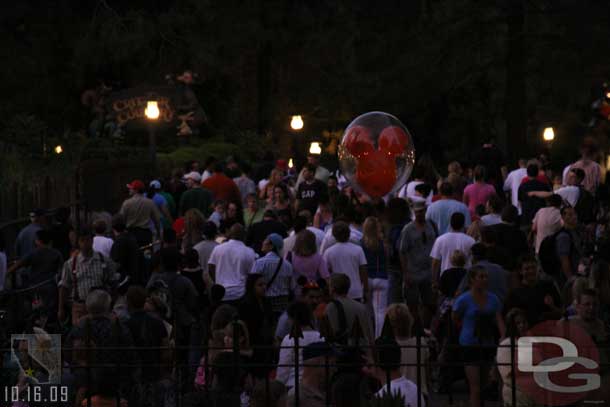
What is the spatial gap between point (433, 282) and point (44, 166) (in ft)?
38.8

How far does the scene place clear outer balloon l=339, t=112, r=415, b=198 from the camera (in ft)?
43.5

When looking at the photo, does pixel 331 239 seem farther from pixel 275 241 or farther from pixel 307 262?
pixel 275 241

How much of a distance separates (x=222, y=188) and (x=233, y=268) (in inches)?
270

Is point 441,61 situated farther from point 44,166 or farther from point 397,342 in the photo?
point 397,342

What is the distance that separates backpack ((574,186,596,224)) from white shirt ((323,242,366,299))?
5.46m

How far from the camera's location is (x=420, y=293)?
1471 cm

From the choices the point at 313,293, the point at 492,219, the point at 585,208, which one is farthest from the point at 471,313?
the point at 585,208

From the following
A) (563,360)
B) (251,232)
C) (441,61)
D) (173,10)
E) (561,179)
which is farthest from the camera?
(173,10)

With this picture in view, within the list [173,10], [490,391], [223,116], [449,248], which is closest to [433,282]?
[449,248]

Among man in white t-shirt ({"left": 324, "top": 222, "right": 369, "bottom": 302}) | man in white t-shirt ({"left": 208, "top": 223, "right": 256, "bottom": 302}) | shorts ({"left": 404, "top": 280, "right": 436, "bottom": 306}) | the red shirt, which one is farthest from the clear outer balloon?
the red shirt

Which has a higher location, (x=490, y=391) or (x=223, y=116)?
(x=223, y=116)

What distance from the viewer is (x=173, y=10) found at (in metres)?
36.7

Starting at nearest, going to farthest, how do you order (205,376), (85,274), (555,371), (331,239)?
(205,376) < (555,371) < (85,274) < (331,239)

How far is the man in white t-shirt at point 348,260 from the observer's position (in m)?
13.7
